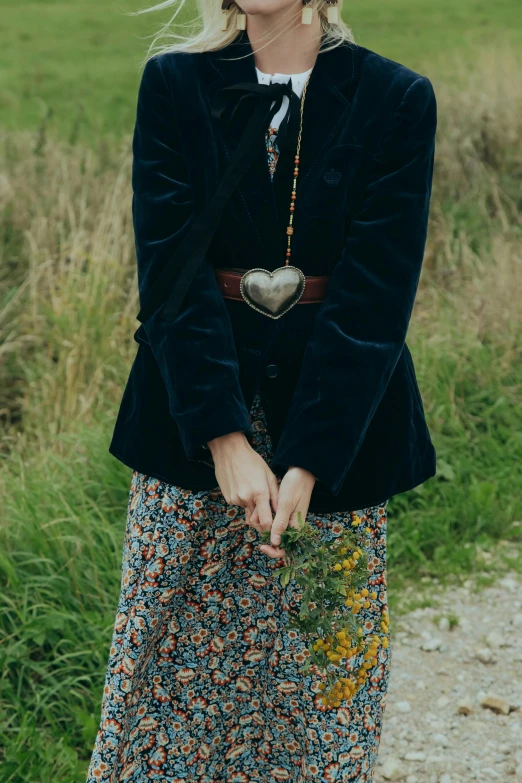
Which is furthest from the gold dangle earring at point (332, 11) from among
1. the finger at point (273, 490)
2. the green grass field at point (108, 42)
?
the green grass field at point (108, 42)

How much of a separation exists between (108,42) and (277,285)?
1252 cm

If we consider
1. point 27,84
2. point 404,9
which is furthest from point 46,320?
point 404,9

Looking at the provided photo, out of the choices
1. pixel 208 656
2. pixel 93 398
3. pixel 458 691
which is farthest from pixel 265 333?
pixel 93 398

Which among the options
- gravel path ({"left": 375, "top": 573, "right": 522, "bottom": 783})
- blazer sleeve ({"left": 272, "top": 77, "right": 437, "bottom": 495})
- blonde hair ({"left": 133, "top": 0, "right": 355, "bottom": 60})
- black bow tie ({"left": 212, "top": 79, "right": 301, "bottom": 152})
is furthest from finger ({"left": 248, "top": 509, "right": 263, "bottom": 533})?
gravel path ({"left": 375, "top": 573, "right": 522, "bottom": 783})

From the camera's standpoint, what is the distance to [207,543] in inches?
75.9

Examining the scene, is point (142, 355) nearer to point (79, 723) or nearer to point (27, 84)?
point (79, 723)

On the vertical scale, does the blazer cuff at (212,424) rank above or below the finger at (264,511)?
above

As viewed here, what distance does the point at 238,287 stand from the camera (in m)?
1.79

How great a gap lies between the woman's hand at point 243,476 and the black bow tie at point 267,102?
21.3 inches

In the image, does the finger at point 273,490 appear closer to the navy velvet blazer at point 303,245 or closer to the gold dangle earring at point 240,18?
the navy velvet blazer at point 303,245

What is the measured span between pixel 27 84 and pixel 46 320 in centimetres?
699

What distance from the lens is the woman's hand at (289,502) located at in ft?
5.54

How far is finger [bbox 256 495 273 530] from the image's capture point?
5.60ft

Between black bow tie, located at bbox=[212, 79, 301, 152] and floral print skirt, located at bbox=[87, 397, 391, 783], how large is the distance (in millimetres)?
508
